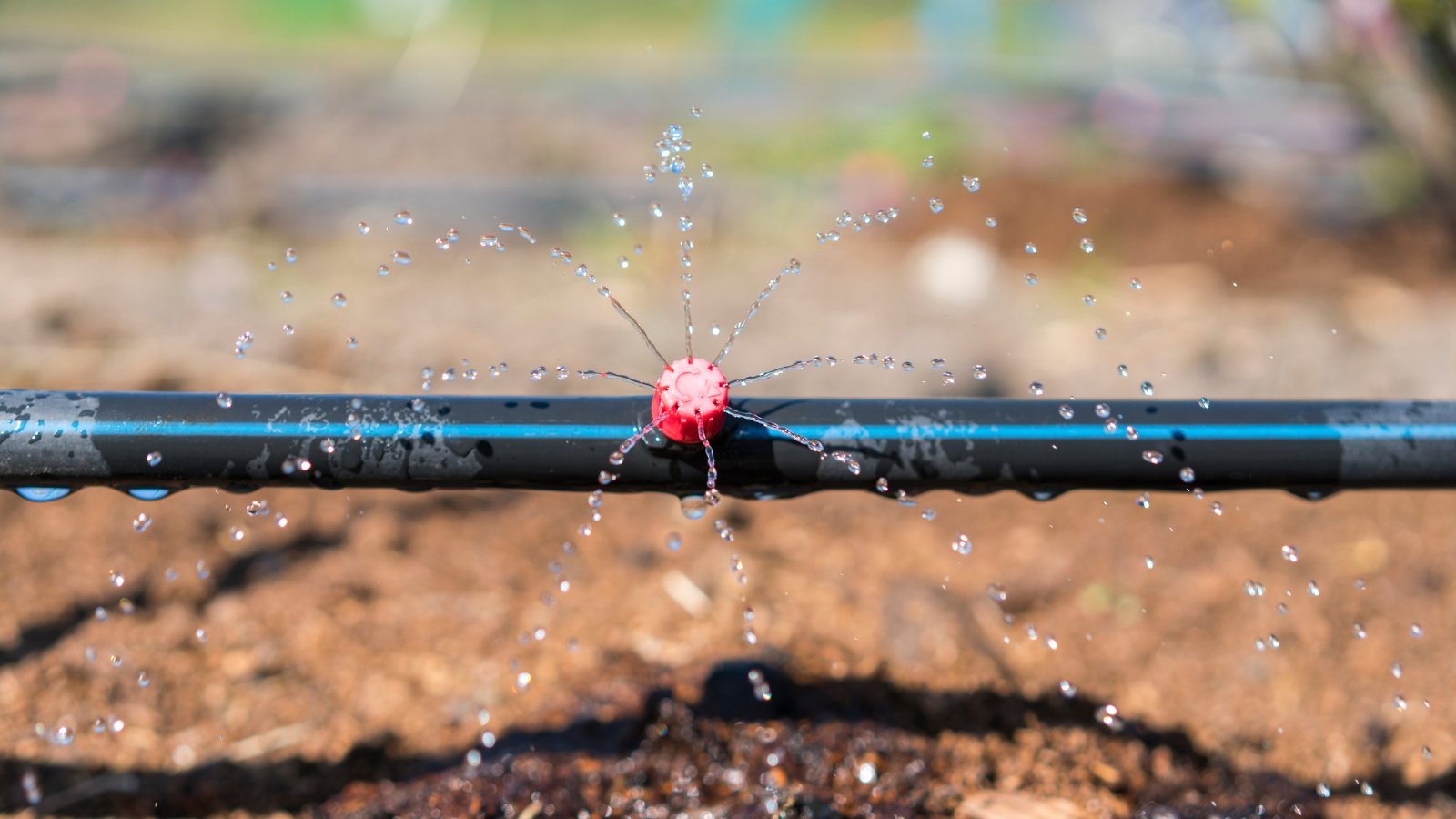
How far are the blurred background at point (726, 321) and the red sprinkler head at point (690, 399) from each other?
0.42 m

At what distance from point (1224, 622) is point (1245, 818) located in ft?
1.82

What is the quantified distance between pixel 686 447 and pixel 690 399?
9 centimetres

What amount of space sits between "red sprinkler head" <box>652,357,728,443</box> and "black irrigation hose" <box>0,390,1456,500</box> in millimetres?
Answer: 49

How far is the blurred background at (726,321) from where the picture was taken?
1.81m

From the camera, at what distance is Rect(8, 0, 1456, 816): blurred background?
5.93 feet

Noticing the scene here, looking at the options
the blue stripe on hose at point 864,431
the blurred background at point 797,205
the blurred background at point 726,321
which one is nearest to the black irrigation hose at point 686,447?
the blue stripe on hose at point 864,431

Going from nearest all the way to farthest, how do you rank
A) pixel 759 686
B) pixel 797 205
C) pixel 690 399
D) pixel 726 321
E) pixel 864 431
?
pixel 690 399 < pixel 864 431 < pixel 759 686 < pixel 726 321 < pixel 797 205

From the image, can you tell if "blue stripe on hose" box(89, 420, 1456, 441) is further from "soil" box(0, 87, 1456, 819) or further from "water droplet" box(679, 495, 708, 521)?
"soil" box(0, 87, 1456, 819)

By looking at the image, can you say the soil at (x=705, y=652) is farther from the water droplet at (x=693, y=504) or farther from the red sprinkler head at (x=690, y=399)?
the red sprinkler head at (x=690, y=399)

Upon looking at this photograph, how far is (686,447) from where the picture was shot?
1.18m

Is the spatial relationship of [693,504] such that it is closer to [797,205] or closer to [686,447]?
[686,447]

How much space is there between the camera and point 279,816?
5.11ft

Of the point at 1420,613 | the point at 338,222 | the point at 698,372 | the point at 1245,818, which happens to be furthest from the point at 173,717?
the point at 338,222

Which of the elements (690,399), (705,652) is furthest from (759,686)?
(690,399)
